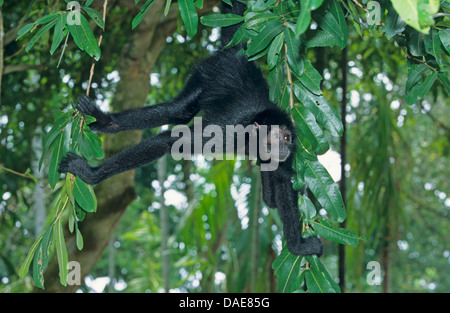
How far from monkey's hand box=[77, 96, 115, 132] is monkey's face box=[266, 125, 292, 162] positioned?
3.65ft

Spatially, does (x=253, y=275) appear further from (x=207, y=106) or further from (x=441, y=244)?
(x=441, y=244)

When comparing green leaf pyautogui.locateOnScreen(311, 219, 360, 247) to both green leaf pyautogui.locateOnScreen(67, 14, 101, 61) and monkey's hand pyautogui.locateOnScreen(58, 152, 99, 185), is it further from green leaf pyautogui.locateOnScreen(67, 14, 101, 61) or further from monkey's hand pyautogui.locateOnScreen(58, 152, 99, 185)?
monkey's hand pyautogui.locateOnScreen(58, 152, 99, 185)

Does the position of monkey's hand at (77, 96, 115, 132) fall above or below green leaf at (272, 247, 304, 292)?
above

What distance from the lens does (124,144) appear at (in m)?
4.61

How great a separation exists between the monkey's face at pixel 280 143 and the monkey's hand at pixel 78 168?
122cm

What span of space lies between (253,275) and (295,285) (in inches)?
130

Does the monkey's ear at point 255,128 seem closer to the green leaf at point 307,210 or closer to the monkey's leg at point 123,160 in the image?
the monkey's leg at point 123,160

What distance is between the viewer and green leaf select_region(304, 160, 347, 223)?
218cm

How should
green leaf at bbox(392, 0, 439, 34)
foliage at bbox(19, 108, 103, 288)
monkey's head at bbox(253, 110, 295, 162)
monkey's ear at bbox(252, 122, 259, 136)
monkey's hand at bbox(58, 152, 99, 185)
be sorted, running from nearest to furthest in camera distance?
green leaf at bbox(392, 0, 439, 34)
foliage at bbox(19, 108, 103, 288)
monkey's hand at bbox(58, 152, 99, 185)
monkey's head at bbox(253, 110, 295, 162)
monkey's ear at bbox(252, 122, 259, 136)

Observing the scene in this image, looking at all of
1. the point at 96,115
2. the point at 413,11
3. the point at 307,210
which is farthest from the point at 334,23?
the point at 96,115

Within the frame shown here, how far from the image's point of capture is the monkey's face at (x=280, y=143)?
3.34 m

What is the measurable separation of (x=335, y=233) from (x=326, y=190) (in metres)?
0.20

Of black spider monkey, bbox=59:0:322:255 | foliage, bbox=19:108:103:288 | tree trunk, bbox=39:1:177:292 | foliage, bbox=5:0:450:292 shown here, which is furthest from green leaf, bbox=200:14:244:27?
tree trunk, bbox=39:1:177:292
